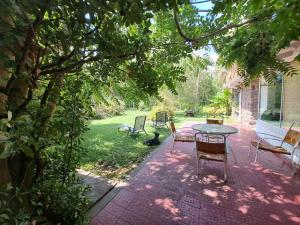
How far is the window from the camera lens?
8.19m

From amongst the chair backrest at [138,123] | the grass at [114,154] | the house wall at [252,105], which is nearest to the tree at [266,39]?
the grass at [114,154]

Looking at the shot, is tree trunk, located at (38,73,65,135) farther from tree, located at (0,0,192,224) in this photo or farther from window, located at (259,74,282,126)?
window, located at (259,74,282,126)

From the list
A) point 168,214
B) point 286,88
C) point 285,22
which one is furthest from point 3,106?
point 286,88

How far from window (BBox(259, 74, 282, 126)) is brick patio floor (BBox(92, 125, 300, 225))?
9.03 ft

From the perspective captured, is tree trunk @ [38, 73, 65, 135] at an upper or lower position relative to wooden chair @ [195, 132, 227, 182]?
upper

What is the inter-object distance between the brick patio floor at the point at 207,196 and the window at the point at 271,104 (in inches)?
108

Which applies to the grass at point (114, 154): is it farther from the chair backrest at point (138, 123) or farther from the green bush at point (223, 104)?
the green bush at point (223, 104)

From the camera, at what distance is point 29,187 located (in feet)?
8.23

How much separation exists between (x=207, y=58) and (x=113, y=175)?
133 inches

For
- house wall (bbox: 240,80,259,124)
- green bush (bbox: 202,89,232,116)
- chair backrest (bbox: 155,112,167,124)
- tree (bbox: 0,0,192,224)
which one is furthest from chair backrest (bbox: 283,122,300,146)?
green bush (bbox: 202,89,232,116)

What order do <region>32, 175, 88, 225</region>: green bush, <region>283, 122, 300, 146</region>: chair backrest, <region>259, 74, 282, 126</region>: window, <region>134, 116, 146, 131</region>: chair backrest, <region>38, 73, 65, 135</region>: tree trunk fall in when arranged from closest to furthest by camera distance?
1. <region>38, 73, 65, 135</region>: tree trunk
2. <region>32, 175, 88, 225</region>: green bush
3. <region>283, 122, 300, 146</region>: chair backrest
4. <region>259, 74, 282, 126</region>: window
5. <region>134, 116, 146, 131</region>: chair backrest

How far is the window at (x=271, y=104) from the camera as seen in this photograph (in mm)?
8188

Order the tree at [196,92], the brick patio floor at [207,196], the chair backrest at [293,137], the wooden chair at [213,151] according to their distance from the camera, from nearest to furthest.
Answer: the brick patio floor at [207,196], the wooden chair at [213,151], the chair backrest at [293,137], the tree at [196,92]

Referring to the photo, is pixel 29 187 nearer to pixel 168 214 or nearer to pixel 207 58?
pixel 168 214
